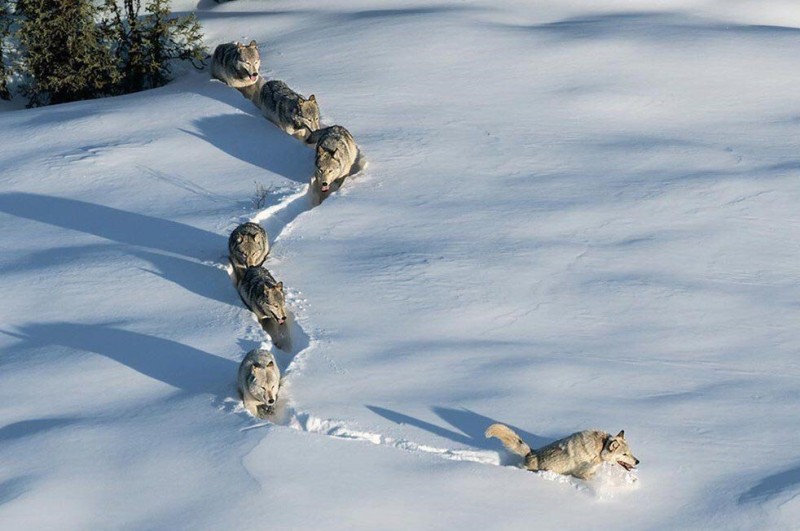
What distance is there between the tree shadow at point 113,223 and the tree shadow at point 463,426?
3614 millimetres

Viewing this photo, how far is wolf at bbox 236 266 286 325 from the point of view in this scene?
37.1 ft

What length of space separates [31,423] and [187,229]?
3.71 metres

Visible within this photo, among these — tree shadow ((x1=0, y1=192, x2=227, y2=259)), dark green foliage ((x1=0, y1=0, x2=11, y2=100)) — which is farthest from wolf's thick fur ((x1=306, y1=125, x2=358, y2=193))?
dark green foliage ((x1=0, y1=0, x2=11, y2=100))

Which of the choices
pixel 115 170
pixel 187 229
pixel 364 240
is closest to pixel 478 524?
pixel 364 240

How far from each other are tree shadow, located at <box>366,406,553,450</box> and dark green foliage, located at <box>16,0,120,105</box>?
9.36 m

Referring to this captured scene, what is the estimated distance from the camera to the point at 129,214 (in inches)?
537

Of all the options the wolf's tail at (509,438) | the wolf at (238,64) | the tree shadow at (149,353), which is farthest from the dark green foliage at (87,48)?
the wolf's tail at (509,438)

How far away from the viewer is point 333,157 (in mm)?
13930

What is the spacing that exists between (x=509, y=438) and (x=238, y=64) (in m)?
8.52

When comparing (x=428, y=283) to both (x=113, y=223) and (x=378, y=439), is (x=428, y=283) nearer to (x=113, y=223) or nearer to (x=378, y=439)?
(x=378, y=439)

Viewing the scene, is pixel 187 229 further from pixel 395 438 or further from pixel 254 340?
pixel 395 438

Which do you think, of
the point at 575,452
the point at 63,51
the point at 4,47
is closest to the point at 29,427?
the point at 575,452

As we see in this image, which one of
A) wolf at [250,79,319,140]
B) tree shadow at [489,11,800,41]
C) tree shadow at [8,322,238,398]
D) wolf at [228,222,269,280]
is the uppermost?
tree shadow at [489,11,800,41]

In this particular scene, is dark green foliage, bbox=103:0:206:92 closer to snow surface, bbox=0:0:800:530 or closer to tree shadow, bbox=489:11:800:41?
snow surface, bbox=0:0:800:530
